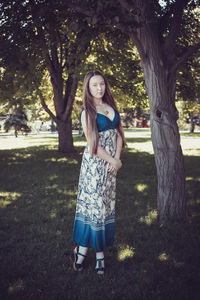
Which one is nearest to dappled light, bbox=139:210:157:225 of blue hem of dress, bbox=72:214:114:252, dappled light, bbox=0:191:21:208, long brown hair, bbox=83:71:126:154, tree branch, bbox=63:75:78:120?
blue hem of dress, bbox=72:214:114:252

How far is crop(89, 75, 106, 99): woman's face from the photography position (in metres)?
3.04

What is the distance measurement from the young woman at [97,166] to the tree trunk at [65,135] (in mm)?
10236

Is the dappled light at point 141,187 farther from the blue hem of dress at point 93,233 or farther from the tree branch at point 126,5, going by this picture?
the tree branch at point 126,5

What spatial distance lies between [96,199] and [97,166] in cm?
40

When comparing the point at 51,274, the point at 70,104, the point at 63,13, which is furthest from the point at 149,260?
the point at 70,104

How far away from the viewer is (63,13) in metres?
6.37

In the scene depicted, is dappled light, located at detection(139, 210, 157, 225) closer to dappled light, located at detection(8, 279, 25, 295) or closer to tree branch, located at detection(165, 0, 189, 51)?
dappled light, located at detection(8, 279, 25, 295)

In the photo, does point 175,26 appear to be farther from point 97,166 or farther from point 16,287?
point 16,287

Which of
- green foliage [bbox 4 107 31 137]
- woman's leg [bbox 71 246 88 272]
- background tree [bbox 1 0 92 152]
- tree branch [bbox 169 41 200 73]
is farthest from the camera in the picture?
green foliage [bbox 4 107 31 137]

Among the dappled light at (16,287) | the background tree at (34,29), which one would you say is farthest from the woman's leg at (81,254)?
the background tree at (34,29)

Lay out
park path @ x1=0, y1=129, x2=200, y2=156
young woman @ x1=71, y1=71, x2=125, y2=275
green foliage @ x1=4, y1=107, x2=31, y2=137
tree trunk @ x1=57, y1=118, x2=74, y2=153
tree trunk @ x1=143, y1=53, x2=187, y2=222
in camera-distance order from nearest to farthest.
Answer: young woman @ x1=71, y1=71, x2=125, y2=275, tree trunk @ x1=143, y1=53, x2=187, y2=222, tree trunk @ x1=57, y1=118, x2=74, y2=153, park path @ x1=0, y1=129, x2=200, y2=156, green foliage @ x1=4, y1=107, x2=31, y2=137

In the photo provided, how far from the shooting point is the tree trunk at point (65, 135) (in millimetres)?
13281

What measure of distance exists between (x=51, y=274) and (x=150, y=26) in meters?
3.96

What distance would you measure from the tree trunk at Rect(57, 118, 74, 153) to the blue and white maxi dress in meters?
10.3
